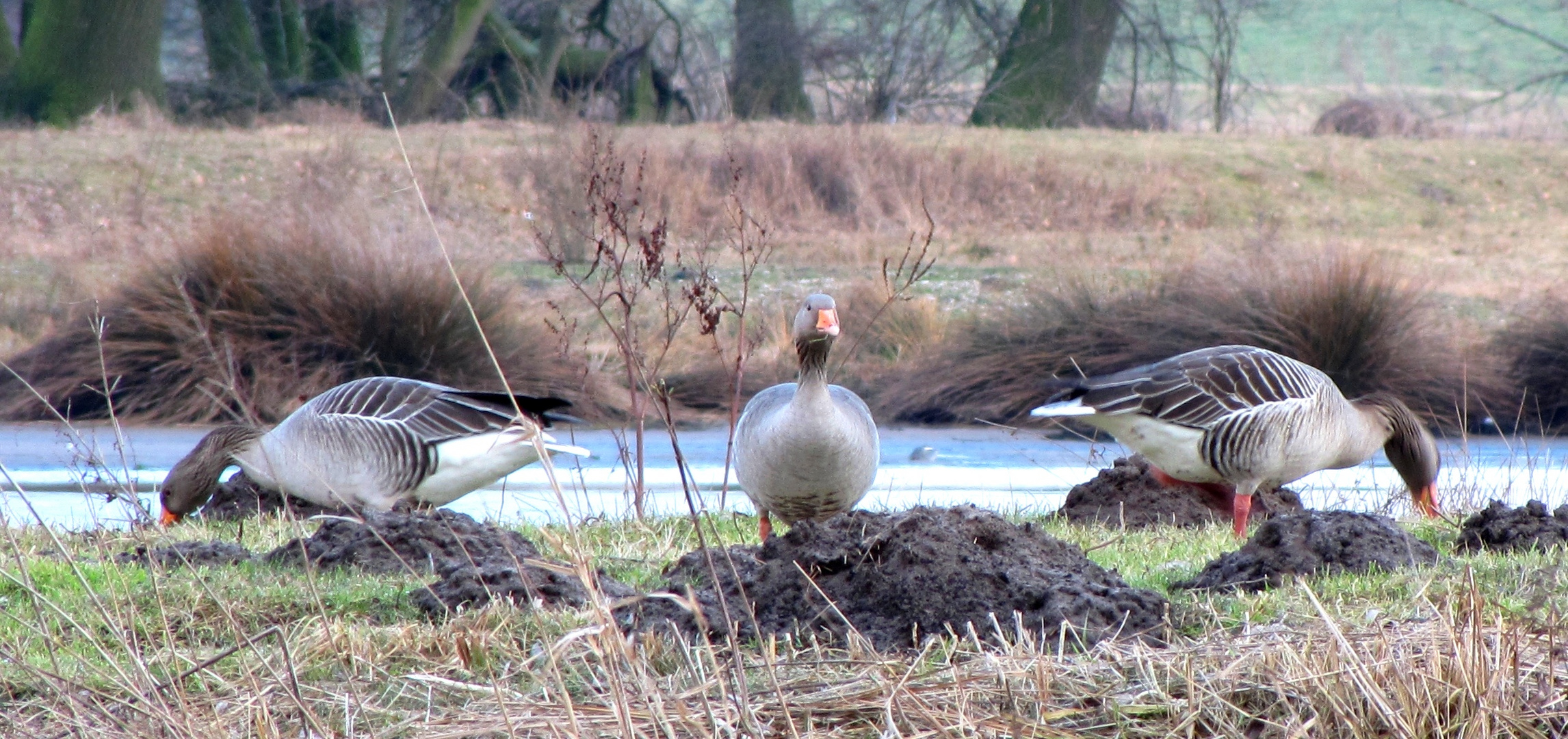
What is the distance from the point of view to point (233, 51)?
30.4 meters

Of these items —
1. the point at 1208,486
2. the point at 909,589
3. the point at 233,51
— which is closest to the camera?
the point at 909,589

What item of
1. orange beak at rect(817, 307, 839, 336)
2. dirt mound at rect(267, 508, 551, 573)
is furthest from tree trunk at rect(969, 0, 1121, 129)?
dirt mound at rect(267, 508, 551, 573)

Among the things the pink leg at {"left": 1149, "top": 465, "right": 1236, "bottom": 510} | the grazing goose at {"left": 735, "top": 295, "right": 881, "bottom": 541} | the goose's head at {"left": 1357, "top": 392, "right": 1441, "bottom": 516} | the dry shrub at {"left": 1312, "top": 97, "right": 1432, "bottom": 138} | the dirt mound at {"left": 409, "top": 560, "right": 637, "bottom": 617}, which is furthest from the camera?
the dry shrub at {"left": 1312, "top": 97, "right": 1432, "bottom": 138}

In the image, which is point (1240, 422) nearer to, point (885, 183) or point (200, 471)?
point (200, 471)

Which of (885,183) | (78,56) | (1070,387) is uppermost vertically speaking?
(78,56)

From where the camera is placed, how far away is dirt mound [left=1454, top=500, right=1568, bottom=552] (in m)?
5.13

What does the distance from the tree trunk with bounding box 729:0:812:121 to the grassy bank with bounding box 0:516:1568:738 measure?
2588 cm

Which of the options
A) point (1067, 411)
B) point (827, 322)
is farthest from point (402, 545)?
point (1067, 411)

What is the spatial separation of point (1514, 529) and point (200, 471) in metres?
5.54

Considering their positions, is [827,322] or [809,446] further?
[827,322]

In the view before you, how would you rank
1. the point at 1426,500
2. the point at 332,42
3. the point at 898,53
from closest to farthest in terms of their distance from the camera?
the point at 1426,500 < the point at 898,53 < the point at 332,42

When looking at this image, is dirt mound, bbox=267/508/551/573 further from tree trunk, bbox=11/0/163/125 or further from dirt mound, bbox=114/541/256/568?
tree trunk, bbox=11/0/163/125

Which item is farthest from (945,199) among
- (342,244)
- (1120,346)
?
(342,244)

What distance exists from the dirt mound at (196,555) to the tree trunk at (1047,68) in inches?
1031
